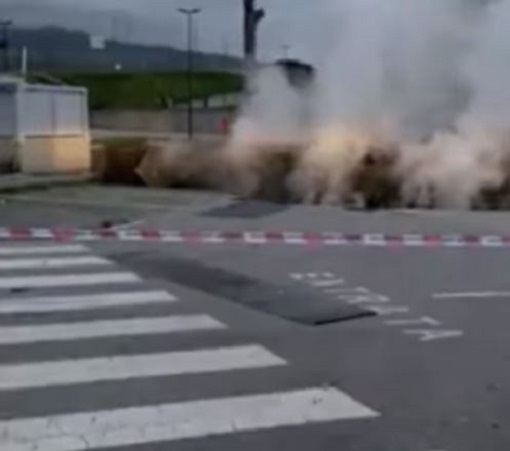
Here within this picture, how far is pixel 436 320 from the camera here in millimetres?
9766

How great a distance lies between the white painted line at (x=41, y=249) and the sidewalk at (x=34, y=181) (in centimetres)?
754

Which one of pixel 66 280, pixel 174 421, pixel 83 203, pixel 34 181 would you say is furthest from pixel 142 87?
pixel 174 421

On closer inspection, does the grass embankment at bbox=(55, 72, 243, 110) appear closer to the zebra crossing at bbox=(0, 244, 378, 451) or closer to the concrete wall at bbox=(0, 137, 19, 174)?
the concrete wall at bbox=(0, 137, 19, 174)

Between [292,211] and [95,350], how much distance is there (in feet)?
36.8

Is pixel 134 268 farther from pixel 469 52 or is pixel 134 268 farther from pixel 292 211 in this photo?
pixel 469 52

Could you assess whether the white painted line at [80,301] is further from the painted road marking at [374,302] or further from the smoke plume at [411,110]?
the smoke plume at [411,110]

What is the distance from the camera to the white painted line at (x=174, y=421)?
6215 mm

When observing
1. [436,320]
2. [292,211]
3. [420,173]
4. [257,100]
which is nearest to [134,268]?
[436,320]

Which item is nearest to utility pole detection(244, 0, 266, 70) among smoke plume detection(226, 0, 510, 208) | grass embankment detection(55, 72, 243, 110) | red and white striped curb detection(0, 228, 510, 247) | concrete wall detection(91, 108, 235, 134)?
smoke plume detection(226, 0, 510, 208)

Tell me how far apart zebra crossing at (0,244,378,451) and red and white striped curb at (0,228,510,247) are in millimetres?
3923

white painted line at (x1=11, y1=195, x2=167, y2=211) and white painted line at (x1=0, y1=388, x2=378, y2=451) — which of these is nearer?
white painted line at (x1=0, y1=388, x2=378, y2=451)

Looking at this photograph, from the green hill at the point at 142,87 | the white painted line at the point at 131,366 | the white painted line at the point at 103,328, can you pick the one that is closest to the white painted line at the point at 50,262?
the white painted line at the point at 103,328

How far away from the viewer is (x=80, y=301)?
10430mm

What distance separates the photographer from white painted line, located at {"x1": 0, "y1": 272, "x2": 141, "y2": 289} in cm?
1138
